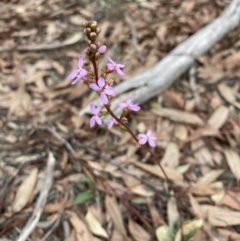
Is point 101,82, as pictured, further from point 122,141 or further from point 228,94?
point 228,94

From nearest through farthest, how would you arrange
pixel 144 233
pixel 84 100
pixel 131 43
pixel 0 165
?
pixel 144 233 < pixel 0 165 < pixel 84 100 < pixel 131 43

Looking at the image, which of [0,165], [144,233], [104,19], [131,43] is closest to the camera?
[144,233]

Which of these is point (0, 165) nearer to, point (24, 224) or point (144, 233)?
point (24, 224)

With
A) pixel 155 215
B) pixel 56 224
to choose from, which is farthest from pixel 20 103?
pixel 155 215

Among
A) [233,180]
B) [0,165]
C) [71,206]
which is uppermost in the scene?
[0,165]

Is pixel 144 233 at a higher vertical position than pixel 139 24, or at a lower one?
lower

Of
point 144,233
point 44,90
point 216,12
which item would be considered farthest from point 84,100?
point 216,12

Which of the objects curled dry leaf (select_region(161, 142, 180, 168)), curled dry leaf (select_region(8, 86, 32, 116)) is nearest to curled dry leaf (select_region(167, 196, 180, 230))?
curled dry leaf (select_region(161, 142, 180, 168))

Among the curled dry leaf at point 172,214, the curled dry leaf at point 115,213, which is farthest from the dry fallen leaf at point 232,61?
the curled dry leaf at point 115,213

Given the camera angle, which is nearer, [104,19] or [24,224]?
[24,224]
